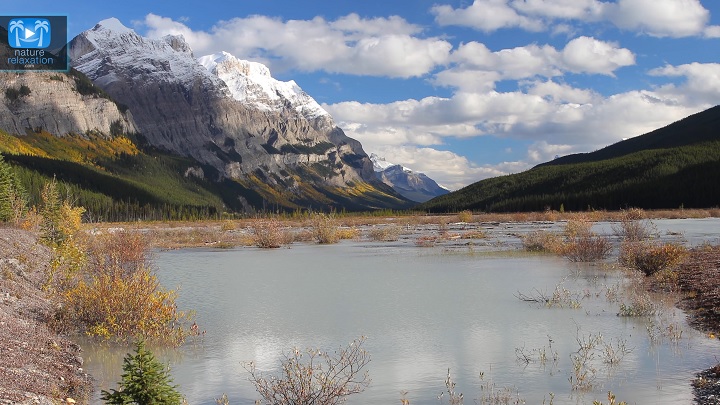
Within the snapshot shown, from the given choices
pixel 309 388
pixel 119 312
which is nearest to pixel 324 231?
pixel 119 312

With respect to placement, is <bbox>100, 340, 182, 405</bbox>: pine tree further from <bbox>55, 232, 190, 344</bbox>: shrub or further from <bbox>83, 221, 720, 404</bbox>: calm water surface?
<bbox>55, 232, 190, 344</bbox>: shrub

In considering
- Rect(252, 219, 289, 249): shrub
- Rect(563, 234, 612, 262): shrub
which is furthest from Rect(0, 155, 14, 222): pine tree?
Rect(563, 234, 612, 262): shrub

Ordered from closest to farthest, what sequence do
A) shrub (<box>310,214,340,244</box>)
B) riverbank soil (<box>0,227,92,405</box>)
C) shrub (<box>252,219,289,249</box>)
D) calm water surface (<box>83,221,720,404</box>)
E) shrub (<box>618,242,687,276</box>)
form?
1. riverbank soil (<box>0,227,92,405</box>)
2. calm water surface (<box>83,221,720,404</box>)
3. shrub (<box>618,242,687,276</box>)
4. shrub (<box>252,219,289,249</box>)
5. shrub (<box>310,214,340,244</box>)

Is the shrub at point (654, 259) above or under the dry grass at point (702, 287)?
above

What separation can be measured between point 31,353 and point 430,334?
1133 cm

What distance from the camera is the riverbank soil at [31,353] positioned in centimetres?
1216

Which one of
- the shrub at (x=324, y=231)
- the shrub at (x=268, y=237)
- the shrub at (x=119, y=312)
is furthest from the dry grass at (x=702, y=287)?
the shrub at (x=324, y=231)

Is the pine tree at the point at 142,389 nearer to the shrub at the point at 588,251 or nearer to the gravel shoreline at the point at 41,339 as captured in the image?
the gravel shoreline at the point at 41,339

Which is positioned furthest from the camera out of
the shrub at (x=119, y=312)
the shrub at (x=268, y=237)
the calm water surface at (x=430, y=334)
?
the shrub at (x=268, y=237)

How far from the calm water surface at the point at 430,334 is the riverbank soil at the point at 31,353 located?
0.83 metres

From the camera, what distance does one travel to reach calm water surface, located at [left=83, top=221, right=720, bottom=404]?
1344 cm

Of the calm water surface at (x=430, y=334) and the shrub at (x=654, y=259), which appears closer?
the calm water surface at (x=430, y=334)

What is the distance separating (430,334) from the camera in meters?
18.6

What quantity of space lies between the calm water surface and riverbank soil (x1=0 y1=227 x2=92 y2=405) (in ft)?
2.73
